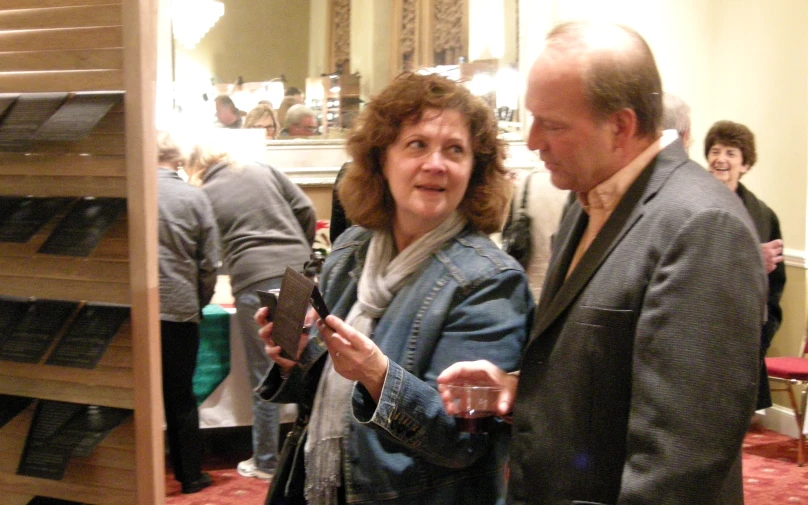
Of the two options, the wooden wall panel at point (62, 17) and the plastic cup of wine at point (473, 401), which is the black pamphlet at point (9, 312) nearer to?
the wooden wall panel at point (62, 17)

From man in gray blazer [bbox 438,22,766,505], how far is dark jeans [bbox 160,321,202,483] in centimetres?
258

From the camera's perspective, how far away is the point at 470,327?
1.53 meters

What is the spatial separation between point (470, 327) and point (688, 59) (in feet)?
15.3

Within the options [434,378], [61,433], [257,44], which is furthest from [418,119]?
[257,44]

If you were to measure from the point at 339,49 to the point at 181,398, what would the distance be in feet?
9.97

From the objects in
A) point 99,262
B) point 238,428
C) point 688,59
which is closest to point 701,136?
point 688,59

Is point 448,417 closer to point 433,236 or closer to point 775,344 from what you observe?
point 433,236

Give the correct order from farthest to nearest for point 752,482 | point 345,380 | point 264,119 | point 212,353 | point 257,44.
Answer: point 257,44
point 264,119
point 752,482
point 212,353
point 345,380

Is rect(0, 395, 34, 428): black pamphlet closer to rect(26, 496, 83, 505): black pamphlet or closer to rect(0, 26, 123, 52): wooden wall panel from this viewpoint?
rect(26, 496, 83, 505): black pamphlet

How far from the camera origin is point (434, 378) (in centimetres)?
154

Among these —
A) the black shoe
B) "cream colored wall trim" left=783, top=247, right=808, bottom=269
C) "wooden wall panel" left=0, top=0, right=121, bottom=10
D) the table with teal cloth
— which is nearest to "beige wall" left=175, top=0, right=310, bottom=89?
the table with teal cloth

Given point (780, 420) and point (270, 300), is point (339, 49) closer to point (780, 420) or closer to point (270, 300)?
point (780, 420)

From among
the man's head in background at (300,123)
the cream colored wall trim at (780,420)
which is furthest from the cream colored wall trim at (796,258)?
the man's head in background at (300,123)

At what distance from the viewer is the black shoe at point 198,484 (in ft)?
12.9
